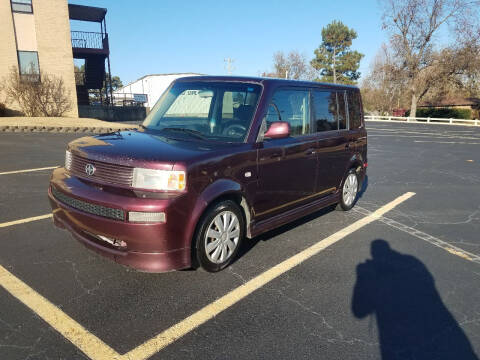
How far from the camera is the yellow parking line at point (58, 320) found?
2385 mm

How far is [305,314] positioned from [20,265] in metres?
2.81

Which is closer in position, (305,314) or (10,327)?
(10,327)

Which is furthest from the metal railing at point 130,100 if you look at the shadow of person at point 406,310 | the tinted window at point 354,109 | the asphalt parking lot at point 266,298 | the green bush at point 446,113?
the green bush at point 446,113

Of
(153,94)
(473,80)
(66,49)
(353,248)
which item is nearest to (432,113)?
(473,80)

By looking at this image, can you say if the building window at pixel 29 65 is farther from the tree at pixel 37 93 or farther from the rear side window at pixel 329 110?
the rear side window at pixel 329 110

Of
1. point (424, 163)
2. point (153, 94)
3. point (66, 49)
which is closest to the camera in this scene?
point (424, 163)

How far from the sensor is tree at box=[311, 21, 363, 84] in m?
69.4

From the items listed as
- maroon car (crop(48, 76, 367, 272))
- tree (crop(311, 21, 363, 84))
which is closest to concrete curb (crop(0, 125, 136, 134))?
maroon car (crop(48, 76, 367, 272))

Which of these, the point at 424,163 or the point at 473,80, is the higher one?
the point at 473,80

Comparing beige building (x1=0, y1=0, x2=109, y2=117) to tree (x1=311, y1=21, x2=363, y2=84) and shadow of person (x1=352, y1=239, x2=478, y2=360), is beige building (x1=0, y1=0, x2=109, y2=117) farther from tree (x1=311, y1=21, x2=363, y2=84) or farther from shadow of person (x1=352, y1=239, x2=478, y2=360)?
tree (x1=311, y1=21, x2=363, y2=84)

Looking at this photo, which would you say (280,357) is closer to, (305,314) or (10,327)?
(305,314)

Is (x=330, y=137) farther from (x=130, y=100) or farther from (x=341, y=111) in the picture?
(x=130, y=100)

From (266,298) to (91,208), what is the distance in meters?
1.73

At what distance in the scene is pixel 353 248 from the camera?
4.26 meters
